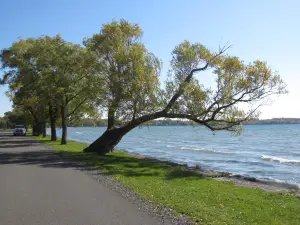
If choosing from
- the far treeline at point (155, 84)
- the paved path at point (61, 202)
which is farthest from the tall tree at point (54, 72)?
the paved path at point (61, 202)

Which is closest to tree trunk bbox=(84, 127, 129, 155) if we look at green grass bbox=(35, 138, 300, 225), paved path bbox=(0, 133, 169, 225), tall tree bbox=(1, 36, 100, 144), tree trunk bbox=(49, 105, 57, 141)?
tall tree bbox=(1, 36, 100, 144)

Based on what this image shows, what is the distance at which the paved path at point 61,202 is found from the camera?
7762 mm

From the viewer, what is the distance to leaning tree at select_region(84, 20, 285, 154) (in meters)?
23.2

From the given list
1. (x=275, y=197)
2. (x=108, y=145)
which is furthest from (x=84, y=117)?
(x=275, y=197)

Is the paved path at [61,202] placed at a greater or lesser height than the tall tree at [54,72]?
lesser

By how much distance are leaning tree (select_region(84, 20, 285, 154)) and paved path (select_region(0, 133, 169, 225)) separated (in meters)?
10.5

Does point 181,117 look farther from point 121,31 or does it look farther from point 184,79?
point 121,31

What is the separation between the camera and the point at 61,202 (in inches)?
370

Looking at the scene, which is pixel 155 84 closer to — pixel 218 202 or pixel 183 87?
pixel 183 87

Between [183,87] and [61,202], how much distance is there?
14.6m

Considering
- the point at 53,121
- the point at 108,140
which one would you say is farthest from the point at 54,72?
the point at 53,121

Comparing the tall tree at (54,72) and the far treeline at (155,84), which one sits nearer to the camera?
the far treeline at (155,84)

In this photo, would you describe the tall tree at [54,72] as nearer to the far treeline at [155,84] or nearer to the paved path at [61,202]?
the far treeline at [155,84]

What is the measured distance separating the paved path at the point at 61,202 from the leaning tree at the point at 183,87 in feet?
34.3
